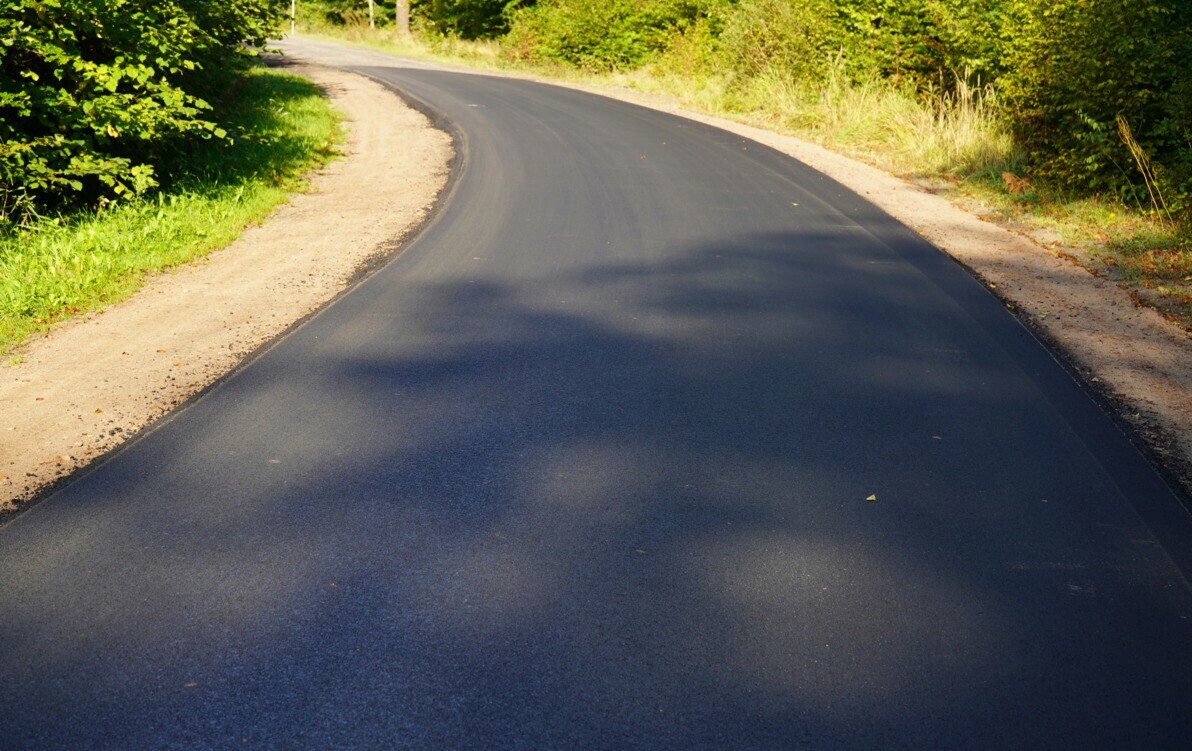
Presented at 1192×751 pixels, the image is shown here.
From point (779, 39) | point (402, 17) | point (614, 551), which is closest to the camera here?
point (614, 551)

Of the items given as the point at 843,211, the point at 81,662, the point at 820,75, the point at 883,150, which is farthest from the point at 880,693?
the point at 820,75

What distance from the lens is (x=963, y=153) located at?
14.8 m

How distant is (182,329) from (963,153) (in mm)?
12125

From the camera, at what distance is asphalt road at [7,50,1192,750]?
10.1 feet

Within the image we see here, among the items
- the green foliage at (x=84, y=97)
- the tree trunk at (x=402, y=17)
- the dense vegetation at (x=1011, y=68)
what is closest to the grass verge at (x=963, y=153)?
the dense vegetation at (x=1011, y=68)

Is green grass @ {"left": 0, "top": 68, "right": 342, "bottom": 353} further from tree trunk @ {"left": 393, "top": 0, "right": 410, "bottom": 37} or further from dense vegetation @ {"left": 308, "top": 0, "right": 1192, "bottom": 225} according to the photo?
tree trunk @ {"left": 393, "top": 0, "right": 410, "bottom": 37}

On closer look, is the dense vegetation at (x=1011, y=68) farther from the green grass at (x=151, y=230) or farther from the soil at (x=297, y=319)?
the green grass at (x=151, y=230)

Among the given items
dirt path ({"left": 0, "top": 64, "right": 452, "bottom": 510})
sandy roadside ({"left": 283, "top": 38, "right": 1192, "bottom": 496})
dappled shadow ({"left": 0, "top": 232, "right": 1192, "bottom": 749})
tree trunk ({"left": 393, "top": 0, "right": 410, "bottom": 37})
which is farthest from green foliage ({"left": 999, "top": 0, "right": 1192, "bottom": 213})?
tree trunk ({"left": 393, "top": 0, "right": 410, "bottom": 37})

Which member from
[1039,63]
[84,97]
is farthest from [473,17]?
[84,97]

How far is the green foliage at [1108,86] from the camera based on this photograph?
1085cm

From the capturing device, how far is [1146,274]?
903cm

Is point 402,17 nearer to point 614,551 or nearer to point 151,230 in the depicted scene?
point 151,230

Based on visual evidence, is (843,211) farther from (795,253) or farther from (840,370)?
(840,370)

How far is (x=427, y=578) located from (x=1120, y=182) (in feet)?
36.1
